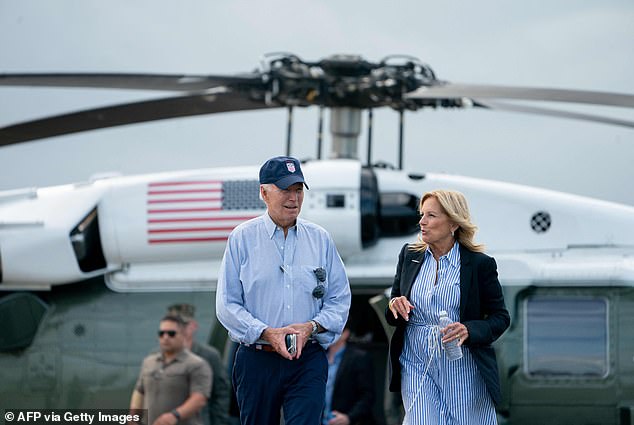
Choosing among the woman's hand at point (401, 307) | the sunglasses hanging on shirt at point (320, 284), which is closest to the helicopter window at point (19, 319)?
the sunglasses hanging on shirt at point (320, 284)

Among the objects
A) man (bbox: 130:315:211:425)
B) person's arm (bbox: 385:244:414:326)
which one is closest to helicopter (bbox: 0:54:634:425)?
man (bbox: 130:315:211:425)

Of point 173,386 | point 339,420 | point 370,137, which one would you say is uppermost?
point 370,137

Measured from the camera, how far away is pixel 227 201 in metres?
8.21

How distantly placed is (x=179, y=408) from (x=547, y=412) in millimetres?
2808

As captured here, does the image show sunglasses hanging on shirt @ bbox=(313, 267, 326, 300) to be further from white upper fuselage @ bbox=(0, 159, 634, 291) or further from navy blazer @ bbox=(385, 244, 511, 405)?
white upper fuselage @ bbox=(0, 159, 634, 291)

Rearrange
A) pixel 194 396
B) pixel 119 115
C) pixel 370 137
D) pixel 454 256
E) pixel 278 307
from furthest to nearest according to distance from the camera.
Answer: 1. pixel 370 137
2. pixel 119 115
3. pixel 194 396
4. pixel 454 256
5. pixel 278 307

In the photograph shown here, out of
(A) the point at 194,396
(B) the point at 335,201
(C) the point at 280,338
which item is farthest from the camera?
(B) the point at 335,201

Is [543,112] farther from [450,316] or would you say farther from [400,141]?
[450,316]

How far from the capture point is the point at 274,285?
4457mm

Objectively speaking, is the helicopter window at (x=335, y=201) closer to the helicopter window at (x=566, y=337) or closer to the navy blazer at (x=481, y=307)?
the helicopter window at (x=566, y=337)

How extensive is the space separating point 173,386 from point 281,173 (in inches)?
153

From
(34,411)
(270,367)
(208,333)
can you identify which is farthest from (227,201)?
(270,367)

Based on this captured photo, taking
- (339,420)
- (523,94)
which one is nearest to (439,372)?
(523,94)

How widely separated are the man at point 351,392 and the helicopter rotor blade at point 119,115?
7.59 ft
